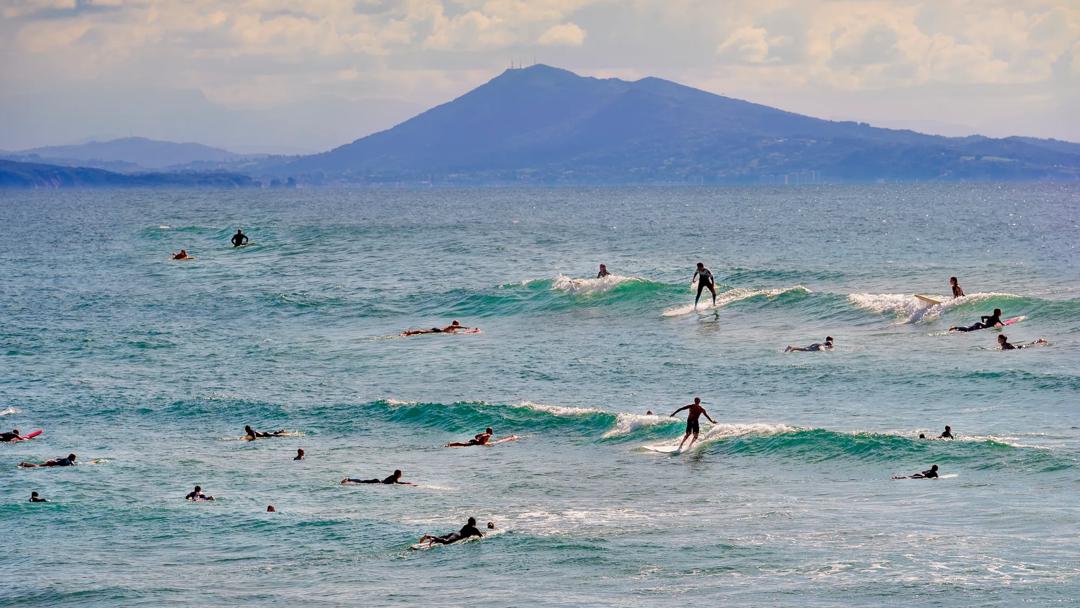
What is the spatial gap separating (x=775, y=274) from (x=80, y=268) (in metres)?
50.8

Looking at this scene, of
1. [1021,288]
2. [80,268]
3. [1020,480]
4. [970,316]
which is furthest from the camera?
[80,268]

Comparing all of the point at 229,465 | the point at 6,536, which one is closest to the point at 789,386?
the point at 229,465

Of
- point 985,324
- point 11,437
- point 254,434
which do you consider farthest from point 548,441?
point 985,324

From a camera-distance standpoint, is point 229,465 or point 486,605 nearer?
point 486,605

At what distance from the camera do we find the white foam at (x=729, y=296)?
60728 mm

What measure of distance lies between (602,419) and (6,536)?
1691cm

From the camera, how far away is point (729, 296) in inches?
2469

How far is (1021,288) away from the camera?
66.0m

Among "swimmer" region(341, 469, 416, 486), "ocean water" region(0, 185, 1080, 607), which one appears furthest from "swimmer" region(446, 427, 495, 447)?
"swimmer" region(341, 469, 416, 486)

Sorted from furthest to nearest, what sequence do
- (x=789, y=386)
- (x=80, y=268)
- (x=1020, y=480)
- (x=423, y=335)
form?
(x=80, y=268)
(x=423, y=335)
(x=789, y=386)
(x=1020, y=480)

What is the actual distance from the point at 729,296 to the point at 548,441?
27.4 meters

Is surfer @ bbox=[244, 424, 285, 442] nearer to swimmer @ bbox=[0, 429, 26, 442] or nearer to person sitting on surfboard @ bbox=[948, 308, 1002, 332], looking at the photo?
swimmer @ bbox=[0, 429, 26, 442]

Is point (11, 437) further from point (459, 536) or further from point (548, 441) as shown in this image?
point (459, 536)

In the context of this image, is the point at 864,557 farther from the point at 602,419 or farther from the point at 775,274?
the point at 775,274
